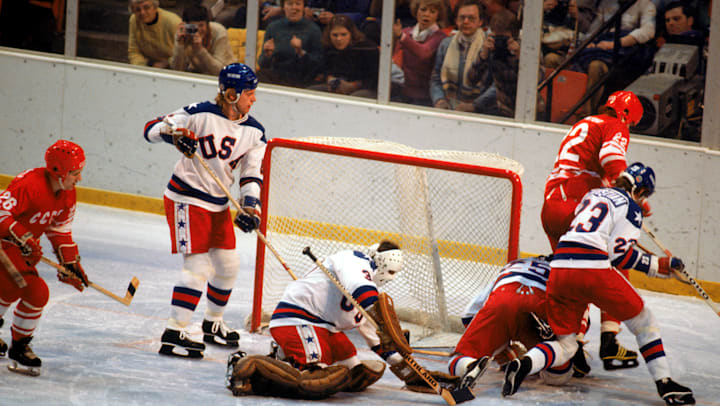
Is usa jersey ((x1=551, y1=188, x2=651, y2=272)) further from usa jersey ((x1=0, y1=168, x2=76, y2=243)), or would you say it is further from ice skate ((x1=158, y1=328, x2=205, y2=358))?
usa jersey ((x1=0, y1=168, x2=76, y2=243))

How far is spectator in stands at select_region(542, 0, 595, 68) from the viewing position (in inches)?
279

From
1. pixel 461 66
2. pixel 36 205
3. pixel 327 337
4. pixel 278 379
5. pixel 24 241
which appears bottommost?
pixel 278 379

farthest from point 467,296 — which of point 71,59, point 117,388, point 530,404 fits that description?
point 71,59

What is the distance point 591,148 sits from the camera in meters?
5.20

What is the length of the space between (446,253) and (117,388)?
2.00 meters

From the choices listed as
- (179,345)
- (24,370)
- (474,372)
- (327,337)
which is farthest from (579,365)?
(24,370)

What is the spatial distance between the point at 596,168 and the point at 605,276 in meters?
1.04

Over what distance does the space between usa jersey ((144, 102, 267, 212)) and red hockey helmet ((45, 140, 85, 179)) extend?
1.90 ft

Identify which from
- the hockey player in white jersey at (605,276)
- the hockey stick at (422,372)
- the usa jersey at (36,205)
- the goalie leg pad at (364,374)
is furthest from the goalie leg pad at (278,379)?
the usa jersey at (36,205)

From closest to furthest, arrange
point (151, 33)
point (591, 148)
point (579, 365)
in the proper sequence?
point (579, 365), point (591, 148), point (151, 33)

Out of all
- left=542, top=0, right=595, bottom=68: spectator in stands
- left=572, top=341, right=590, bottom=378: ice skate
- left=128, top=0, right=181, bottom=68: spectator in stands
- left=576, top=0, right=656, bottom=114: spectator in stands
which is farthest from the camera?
left=128, top=0, right=181, bottom=68: spectator in stands

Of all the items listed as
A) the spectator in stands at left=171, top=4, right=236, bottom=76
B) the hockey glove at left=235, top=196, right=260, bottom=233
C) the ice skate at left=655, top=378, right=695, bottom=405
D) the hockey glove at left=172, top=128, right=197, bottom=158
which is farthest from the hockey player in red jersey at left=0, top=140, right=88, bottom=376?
the spectator in stands at left=171, top=4, right=236, bottom=76

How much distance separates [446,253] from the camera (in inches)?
216

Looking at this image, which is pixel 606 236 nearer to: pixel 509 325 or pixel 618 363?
pixel 509 325
